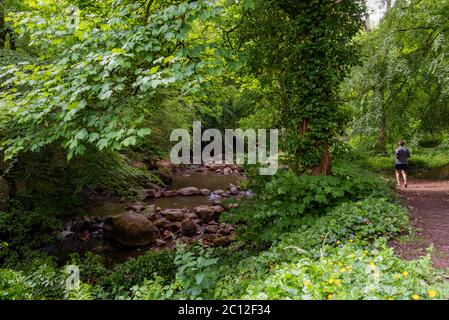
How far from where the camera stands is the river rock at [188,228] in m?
9.35

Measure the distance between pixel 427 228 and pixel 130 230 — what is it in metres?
6.79

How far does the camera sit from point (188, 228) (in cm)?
941

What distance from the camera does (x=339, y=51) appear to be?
6105mm

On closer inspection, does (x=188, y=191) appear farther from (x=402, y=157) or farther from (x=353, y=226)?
(x=353, y=226)

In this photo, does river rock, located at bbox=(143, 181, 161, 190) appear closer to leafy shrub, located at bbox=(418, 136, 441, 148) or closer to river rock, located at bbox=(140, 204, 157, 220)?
river rock, located at bbox=(140, 204, 157, 220)

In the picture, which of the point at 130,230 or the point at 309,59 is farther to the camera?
the point at 130,230

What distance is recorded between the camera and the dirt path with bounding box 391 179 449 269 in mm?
3966

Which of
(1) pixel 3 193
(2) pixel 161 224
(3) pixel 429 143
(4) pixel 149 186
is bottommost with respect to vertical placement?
(2) pixel 161 224

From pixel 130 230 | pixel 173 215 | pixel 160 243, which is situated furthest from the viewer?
pixel 173 215

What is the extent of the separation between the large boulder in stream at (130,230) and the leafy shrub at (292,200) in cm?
350

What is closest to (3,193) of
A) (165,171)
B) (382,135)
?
(165,171)

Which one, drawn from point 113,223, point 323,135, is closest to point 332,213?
point 323,135
